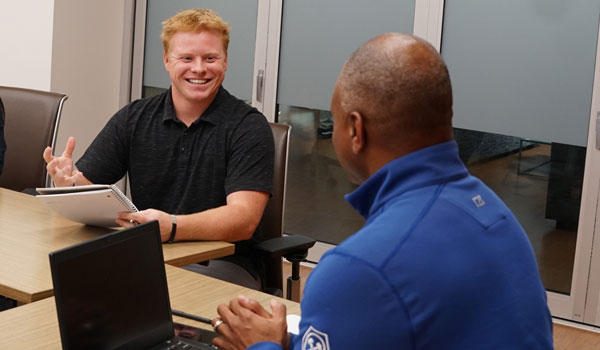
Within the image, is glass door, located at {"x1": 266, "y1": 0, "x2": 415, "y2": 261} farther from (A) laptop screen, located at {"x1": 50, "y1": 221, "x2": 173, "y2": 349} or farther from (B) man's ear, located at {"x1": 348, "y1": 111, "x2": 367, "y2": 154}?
(B) man's ear, located at {"x1": 348, "y1": 111, "x2": 367, "y2": 154}

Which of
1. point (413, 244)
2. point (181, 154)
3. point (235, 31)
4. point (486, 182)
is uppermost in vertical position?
point (235, 31)

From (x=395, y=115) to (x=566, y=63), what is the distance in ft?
9.16

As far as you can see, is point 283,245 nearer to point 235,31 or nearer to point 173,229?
point 173,229

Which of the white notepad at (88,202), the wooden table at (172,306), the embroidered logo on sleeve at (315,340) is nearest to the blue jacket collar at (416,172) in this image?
the embroidered logo on sleeve at (315,340)

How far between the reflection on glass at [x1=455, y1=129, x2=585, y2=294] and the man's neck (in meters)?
1.82

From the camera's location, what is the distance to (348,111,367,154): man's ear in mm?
1212

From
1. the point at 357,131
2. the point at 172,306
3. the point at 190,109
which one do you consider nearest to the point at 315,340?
the point at 357,131

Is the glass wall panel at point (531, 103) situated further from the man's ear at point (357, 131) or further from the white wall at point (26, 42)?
the man's ear at point (357, 131)

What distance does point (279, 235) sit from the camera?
265cm

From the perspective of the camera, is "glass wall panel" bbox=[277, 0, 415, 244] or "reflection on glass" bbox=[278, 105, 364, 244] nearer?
"glass wall panel" bbox=[277, 0, 415, 244]

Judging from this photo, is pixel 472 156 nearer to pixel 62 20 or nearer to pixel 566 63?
pixel 566 63

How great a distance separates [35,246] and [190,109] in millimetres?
728

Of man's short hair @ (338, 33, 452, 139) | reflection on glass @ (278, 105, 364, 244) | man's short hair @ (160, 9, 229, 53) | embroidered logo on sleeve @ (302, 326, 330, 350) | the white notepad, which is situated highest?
man's short hair @ (160, 9, 229, 53)

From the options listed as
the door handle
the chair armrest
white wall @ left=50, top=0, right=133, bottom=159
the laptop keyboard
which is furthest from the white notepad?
white wall @ left=50, top=0, right=133, bottom=159
